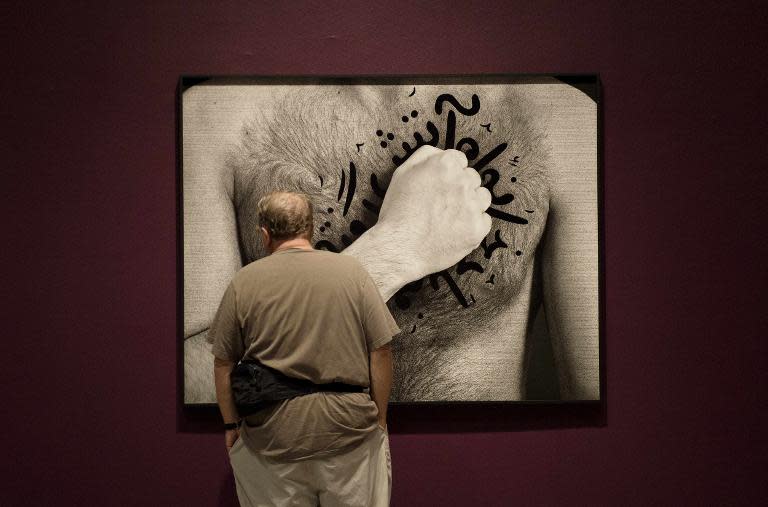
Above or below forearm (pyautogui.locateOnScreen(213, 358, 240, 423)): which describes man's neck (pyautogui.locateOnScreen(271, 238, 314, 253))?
above

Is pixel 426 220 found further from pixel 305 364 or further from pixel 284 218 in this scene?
pixel 305 364

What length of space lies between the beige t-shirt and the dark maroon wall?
1.74 ft

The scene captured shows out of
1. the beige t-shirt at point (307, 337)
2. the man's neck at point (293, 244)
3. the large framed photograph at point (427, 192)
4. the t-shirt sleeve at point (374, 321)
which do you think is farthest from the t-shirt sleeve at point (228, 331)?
the large framed photograph at point (427, 192)

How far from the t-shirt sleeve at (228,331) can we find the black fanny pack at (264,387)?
0.22 feet

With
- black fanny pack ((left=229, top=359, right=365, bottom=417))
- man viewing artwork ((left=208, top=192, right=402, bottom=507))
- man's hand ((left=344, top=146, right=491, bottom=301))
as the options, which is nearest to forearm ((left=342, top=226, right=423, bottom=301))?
man's hand ((left=344, top=146, right=491, bottom=301))

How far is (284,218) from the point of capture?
170 cm

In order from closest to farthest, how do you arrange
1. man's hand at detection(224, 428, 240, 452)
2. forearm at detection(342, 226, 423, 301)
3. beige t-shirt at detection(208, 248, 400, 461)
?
beige t-shirt at detection(208, 248, 400, 461), man's hand at detection(224, 428, 240, 452), forearm at detection(342, 226, 423, 301)

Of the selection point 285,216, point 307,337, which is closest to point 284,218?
point 285,216

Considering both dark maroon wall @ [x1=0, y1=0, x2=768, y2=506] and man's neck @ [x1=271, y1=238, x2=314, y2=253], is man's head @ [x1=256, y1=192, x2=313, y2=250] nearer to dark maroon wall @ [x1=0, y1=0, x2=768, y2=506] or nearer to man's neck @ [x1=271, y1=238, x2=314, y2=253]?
man's neck @ [x1=271, y1=238, x2=314, y2=253]

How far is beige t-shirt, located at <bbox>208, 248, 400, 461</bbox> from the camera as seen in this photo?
64.2 inches

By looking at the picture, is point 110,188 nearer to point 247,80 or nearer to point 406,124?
point 247,80

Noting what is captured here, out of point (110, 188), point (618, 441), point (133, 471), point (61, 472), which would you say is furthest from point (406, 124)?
point (61, 472)

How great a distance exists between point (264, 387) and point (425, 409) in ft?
2.25

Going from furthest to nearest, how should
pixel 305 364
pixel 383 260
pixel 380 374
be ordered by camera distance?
pixel 383 260 → pixel 380 374 → pixel 305 364
